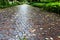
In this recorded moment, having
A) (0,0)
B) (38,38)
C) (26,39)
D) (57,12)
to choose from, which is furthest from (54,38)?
(0,0)

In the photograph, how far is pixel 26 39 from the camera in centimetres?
532

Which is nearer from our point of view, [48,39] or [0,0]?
[48,39]

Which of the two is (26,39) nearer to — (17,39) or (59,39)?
(17,39)

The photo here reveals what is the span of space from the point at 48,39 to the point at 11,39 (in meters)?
1.21

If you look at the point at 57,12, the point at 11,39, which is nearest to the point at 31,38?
the point at 11,39

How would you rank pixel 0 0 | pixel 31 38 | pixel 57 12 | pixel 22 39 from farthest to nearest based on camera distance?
pixel 0 0 → pixel 57 12 → pixel 31 38 → pixel 22 39

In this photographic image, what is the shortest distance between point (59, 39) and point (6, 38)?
5.86 ft

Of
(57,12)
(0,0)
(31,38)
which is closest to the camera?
(31,38)

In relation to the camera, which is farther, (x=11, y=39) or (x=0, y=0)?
(x=0, y=0)

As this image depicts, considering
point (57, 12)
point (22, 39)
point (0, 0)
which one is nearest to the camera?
point (22, 39)

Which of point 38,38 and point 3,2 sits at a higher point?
point 38,38

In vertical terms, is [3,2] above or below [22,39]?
below

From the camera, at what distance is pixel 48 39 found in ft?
17.9

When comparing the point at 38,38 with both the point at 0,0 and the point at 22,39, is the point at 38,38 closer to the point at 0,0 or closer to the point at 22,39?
the point at 22,39
